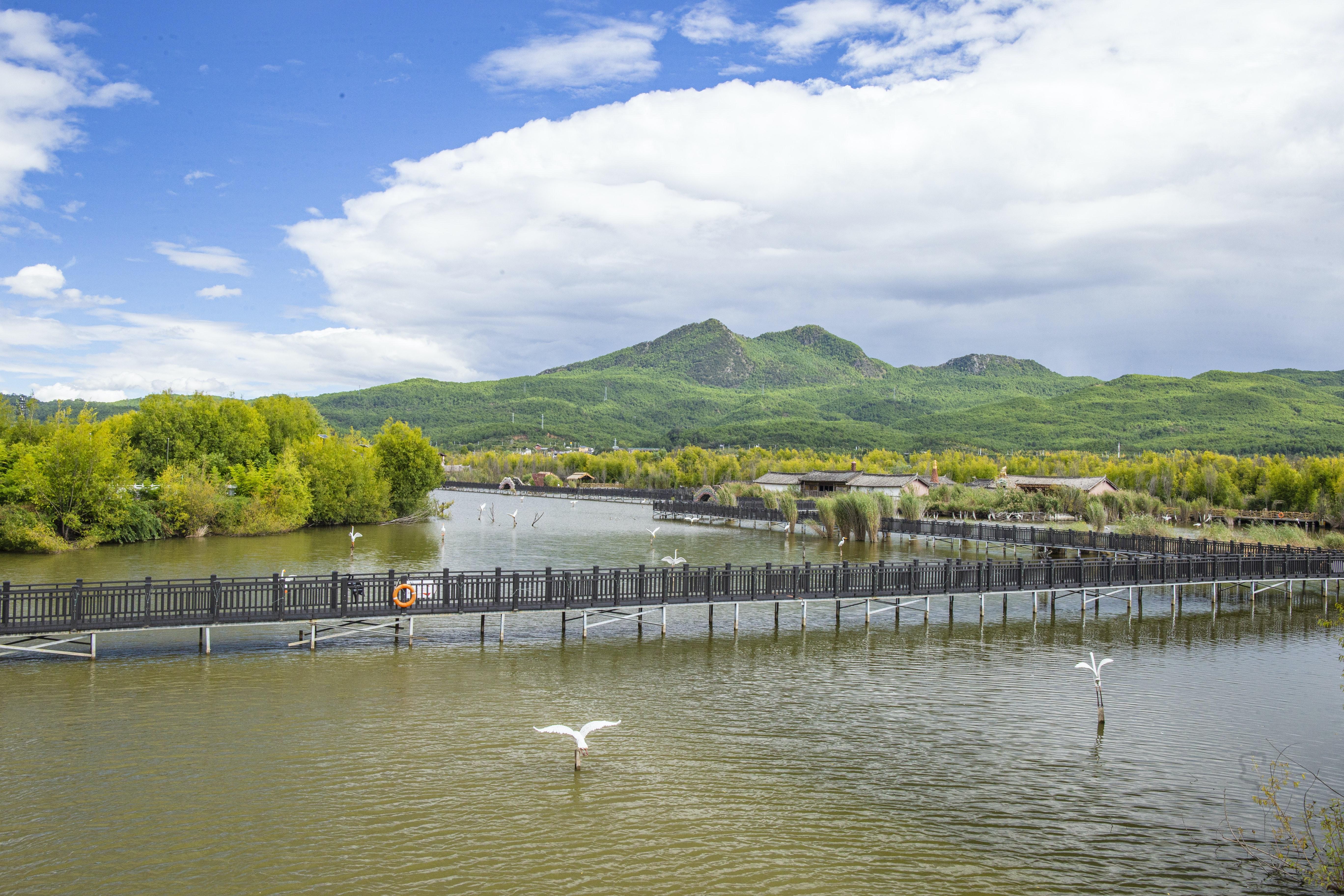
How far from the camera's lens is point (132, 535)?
151ft

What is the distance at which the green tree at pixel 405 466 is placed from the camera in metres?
68.8

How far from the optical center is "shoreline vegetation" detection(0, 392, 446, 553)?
41.8 m

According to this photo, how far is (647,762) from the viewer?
1374 cm

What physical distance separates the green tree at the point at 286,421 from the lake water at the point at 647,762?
152 ft

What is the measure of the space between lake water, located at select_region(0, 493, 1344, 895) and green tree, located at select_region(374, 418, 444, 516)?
47016 mm

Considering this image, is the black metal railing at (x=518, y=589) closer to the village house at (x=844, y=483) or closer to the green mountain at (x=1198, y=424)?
the village house at (x=844, y=483)

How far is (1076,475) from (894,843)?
111 metres

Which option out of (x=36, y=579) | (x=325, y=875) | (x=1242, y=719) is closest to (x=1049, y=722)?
(x=1242, y=719)

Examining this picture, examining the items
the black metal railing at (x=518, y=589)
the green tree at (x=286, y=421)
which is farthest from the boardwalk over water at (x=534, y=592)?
A: the green tree at (x=286, y=421)

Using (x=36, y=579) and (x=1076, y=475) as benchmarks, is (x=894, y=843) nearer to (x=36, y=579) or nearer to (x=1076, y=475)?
(x=36, y=579)

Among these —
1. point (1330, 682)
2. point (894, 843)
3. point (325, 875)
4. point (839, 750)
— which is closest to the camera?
point (325, 875)

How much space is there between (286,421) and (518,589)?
51952 mm

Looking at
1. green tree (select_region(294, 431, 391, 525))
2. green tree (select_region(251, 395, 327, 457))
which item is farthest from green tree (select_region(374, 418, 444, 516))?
green tree (select_region(251, 395, 327, 457))

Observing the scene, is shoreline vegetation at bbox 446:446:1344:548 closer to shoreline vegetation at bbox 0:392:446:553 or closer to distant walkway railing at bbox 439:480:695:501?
distant walkway railing at bbox 439:480:695:501
